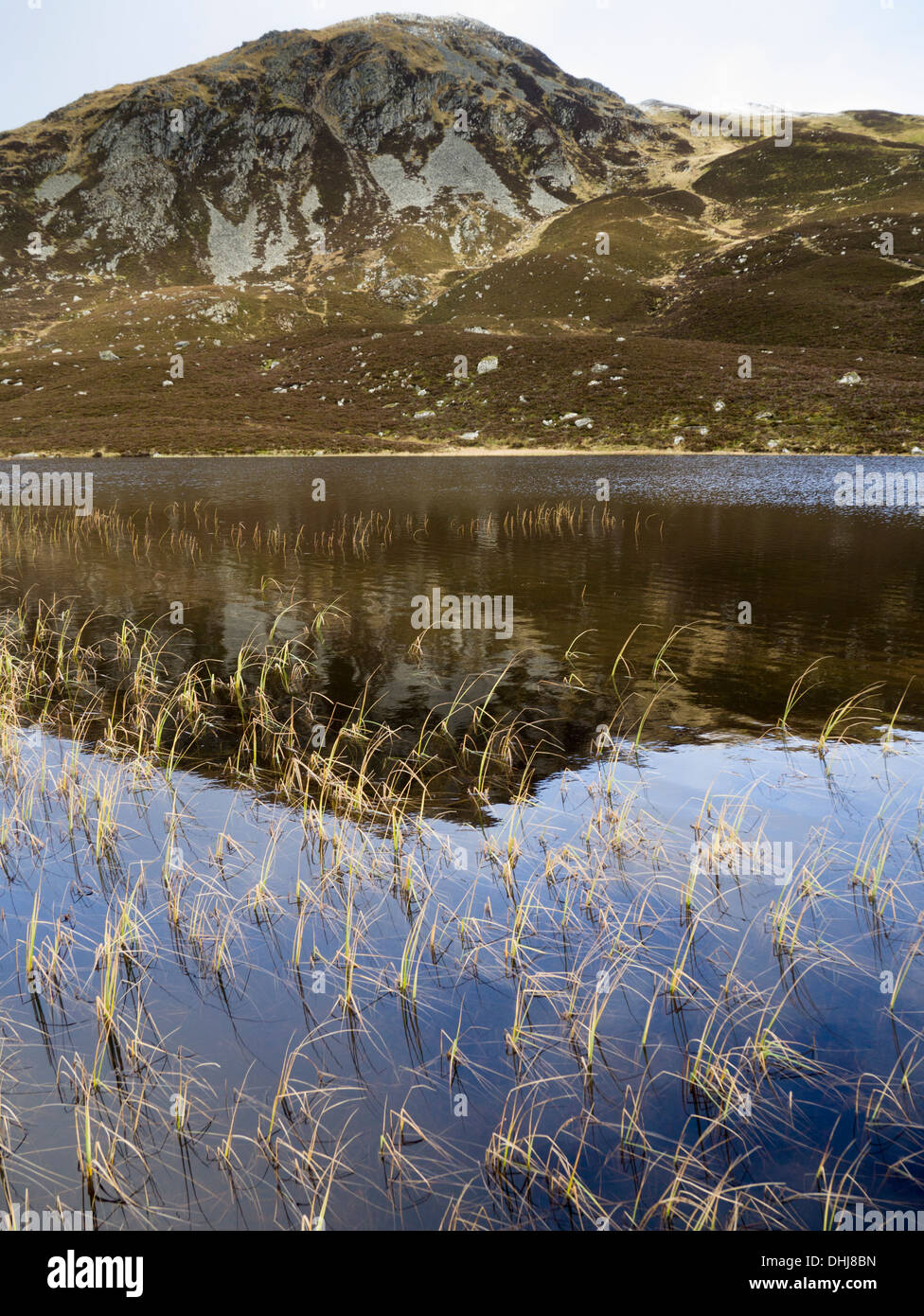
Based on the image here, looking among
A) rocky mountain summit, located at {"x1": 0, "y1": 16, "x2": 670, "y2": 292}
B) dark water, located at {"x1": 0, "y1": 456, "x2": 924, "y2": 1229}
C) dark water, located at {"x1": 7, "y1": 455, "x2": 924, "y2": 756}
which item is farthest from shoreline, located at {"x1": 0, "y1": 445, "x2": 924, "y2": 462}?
rocky mountain summit, located at {"x1": 0, "y1": 16, "x2": 670, "y2": 292}

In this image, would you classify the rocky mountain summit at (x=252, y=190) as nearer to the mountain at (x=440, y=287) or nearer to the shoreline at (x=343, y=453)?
the mountain at (x=440, y=287)

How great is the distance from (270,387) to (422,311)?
212ft

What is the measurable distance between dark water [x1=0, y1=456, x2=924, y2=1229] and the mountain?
150ft

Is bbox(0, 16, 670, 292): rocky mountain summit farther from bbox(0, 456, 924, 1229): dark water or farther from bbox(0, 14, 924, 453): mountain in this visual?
bbox(0, 456, 924, 1229): dark water

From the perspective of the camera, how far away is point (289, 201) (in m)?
180

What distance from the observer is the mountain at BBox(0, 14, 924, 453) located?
60.8m

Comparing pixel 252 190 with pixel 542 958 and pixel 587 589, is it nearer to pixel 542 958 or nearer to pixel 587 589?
pixel 587 589

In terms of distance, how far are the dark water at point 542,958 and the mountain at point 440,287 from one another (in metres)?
45.8

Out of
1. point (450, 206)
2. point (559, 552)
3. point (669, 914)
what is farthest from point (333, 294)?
point (669, 914)

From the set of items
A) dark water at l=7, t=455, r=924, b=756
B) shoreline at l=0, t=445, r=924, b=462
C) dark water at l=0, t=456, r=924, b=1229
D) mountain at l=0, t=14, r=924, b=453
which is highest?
mountain at l=0, t=14, r=924, b=453

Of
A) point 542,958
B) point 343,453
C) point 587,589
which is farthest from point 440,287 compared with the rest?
point 542,958

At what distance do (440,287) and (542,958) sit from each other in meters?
149

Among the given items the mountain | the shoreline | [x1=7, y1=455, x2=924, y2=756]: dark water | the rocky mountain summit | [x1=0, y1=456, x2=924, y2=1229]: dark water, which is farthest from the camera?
the rocky mountain summit
